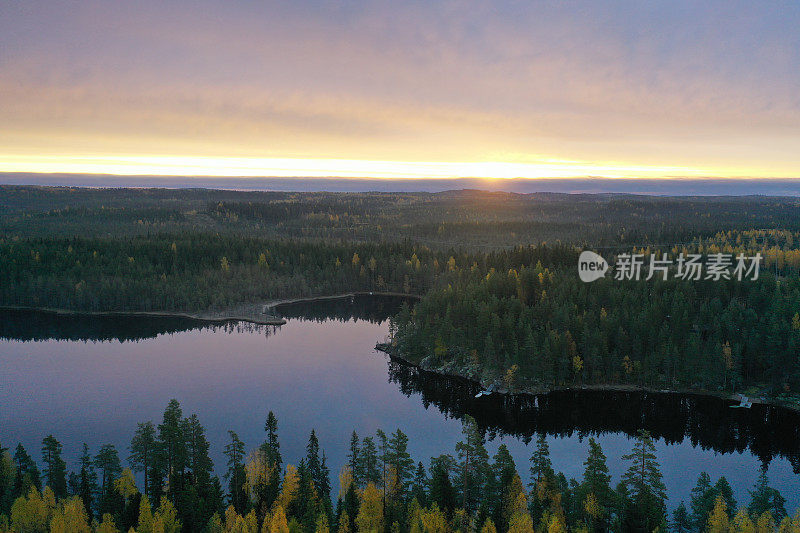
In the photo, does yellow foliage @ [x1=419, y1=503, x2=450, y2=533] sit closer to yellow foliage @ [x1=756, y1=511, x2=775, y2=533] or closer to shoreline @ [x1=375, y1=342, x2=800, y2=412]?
yellow foliage @ [x1=756, y1=511, x2=775, y2=533]

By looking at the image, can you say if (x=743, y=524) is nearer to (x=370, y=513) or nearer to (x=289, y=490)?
(x=370, y=513)

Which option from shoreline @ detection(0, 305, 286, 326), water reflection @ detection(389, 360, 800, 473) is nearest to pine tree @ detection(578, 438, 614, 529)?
water reflection @ detection(389, 360, 800, 473)

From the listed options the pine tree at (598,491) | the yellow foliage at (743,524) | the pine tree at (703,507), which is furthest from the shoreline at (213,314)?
the yellow foliage at (743,524)

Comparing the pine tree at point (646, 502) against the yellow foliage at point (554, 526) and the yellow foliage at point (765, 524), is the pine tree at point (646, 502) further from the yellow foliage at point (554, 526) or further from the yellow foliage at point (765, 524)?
the yellow foliage at point (765, 524)

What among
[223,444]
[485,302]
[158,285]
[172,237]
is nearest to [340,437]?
[223,444]

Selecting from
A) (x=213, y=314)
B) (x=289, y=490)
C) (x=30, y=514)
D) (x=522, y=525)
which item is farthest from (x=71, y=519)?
(x=213, y=314)
